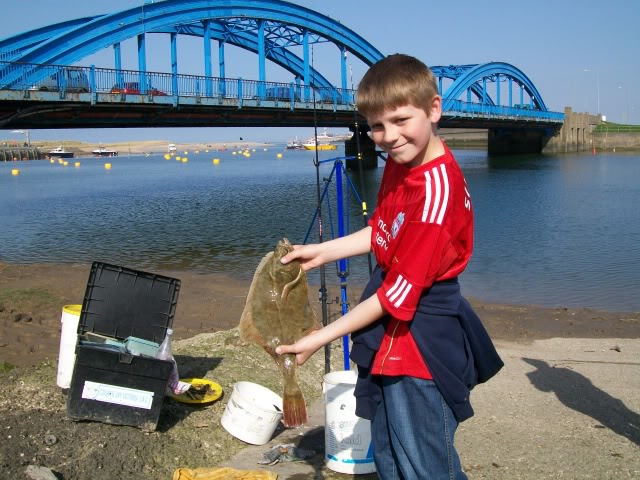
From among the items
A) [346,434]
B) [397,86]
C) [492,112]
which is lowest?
[346,434]

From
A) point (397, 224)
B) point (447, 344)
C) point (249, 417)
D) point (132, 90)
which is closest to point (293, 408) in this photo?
point (447, 344)

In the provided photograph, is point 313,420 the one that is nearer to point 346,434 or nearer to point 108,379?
point 346,434

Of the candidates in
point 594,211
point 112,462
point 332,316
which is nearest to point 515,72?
point 594,211

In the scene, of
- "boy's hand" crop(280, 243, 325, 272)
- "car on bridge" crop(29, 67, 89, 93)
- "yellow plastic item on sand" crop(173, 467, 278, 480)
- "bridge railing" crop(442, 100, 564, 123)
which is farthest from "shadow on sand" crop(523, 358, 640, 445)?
"bridge railing" crop(442, 100, 564, 123)

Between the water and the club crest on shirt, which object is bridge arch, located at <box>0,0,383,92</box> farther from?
the club crest on shirt

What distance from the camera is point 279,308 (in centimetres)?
284

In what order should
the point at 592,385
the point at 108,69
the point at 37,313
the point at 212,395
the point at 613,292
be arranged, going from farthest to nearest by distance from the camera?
1. the point at 108,69
2. the point at 613,292
3. the point at 37,313
4. the point at 592,385
5. the point at 212,395

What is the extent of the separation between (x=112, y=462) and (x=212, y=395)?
3.80 ft

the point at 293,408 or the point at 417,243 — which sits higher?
the point at 417,243

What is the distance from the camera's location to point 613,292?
1304 cm

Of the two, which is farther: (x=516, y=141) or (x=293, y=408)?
(x=516, y=141)

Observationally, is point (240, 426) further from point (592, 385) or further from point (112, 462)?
point (592, 385)

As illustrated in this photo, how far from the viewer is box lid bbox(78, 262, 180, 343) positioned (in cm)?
→ 477

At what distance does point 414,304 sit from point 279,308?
0.67 meters
